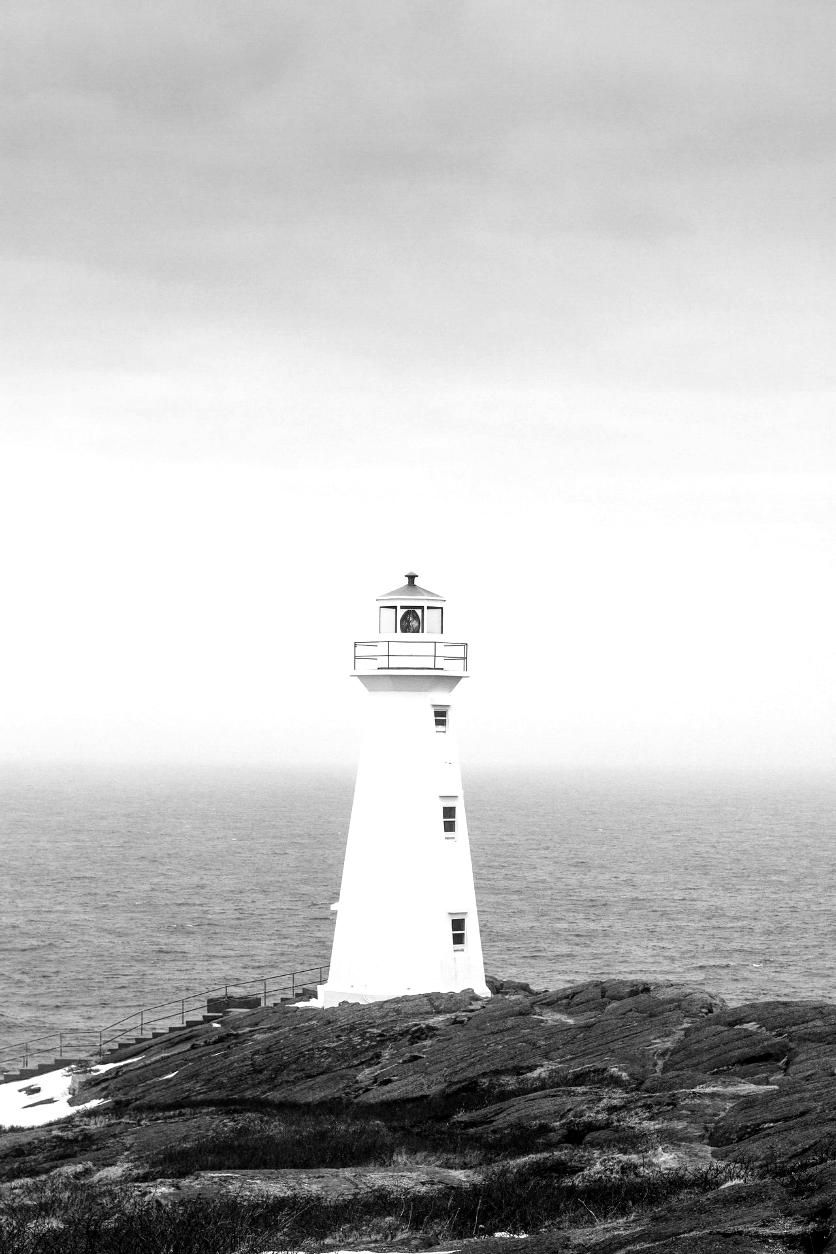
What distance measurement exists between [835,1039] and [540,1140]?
614cm

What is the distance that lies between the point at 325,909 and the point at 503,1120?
7010 centimetres

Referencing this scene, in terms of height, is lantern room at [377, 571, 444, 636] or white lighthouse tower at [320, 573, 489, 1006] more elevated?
lantern room at [377, 571, 444, 636]

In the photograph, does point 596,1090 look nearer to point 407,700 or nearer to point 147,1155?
point 147,1155

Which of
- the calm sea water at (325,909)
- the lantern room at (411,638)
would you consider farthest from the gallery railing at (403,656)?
the calm sea water at (325,909)

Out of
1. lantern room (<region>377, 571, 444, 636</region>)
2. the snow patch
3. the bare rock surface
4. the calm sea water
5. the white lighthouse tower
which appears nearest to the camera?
the bare rock surface

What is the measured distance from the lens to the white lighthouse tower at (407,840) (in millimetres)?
34688

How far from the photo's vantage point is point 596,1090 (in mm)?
23703

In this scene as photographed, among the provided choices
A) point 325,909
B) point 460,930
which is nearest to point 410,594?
point 460,930

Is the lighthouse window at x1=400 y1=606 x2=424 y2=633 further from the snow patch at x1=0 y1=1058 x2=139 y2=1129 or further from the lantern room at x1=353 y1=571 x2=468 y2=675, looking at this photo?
the snow patch at x1=0 y1=1058 x2=139 y2=1129

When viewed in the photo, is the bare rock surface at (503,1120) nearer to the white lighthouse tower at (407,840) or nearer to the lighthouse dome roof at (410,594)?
the white lighthouse tower at (407,840)

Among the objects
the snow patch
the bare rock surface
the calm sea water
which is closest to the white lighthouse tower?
the bare rock surface

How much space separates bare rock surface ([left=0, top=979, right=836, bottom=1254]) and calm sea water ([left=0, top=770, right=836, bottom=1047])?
27579 millimetres

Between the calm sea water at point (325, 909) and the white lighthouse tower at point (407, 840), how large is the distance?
81.0ft

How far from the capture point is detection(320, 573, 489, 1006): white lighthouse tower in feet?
114
